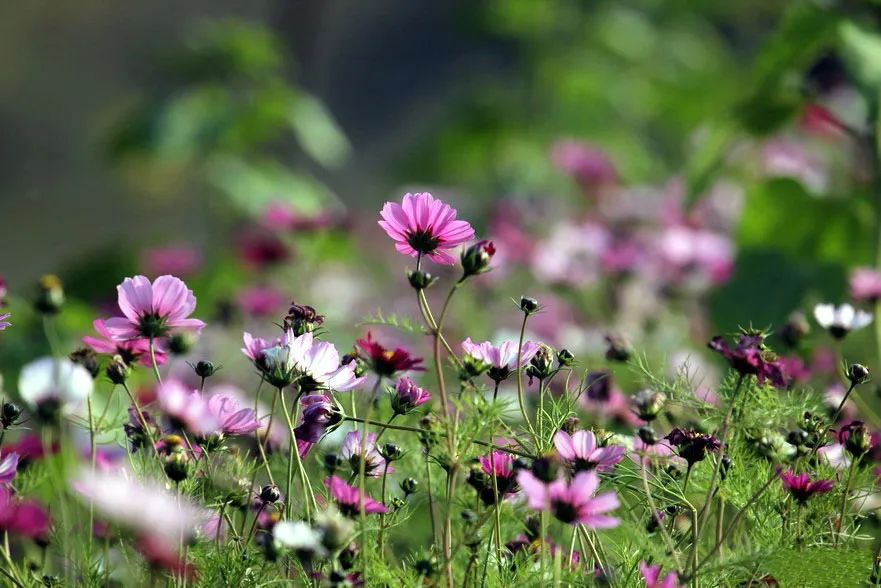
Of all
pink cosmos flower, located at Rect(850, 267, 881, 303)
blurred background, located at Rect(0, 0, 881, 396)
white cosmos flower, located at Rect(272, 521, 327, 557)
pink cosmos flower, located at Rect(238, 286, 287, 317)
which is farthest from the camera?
pink cosmos flower, located at Rect(238, 286, 287, 317)

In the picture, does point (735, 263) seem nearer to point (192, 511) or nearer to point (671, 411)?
point (671, 411)

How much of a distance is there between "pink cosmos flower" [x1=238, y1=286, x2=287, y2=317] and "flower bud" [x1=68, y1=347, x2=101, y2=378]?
82cm

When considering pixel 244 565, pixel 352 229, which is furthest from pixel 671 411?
pixel 352 229

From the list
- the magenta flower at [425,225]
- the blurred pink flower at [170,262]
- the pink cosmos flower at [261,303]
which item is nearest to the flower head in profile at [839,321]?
the magenta flower at [425,225]

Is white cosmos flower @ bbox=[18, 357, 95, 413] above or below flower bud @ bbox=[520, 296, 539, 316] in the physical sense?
below

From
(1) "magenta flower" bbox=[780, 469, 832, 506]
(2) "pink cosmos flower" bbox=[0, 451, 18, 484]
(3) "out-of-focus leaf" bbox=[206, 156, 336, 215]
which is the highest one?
(3) "out-of-focus leaf" bbox=[206, 156, 336, 215]

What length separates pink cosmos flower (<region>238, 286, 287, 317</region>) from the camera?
1.42 meters

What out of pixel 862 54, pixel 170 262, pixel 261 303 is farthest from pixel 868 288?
pixel 170 262

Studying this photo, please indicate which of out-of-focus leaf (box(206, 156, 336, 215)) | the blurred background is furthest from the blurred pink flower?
out-of-focus leaf (box(206, 156, 336, 215))

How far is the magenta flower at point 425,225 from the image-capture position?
1.90 ft

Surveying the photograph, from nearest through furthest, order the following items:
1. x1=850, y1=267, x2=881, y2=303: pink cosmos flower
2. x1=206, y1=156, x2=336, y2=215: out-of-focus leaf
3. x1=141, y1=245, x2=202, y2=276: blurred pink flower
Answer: x1=850, y1=267, x2=881, y2=303: pink cosmos flower → x1=141, y1=245, x2=202, y2=276: blurred pink flower → x1=206, y1=156, x2=336, y2=215: out-of-focus leaf

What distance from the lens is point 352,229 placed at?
1.57 m

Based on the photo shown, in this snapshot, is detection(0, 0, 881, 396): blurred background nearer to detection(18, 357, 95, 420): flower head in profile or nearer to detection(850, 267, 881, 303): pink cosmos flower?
detection(850, 267, 881, 303): pink cosmos flower

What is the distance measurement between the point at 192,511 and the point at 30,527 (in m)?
0.08
